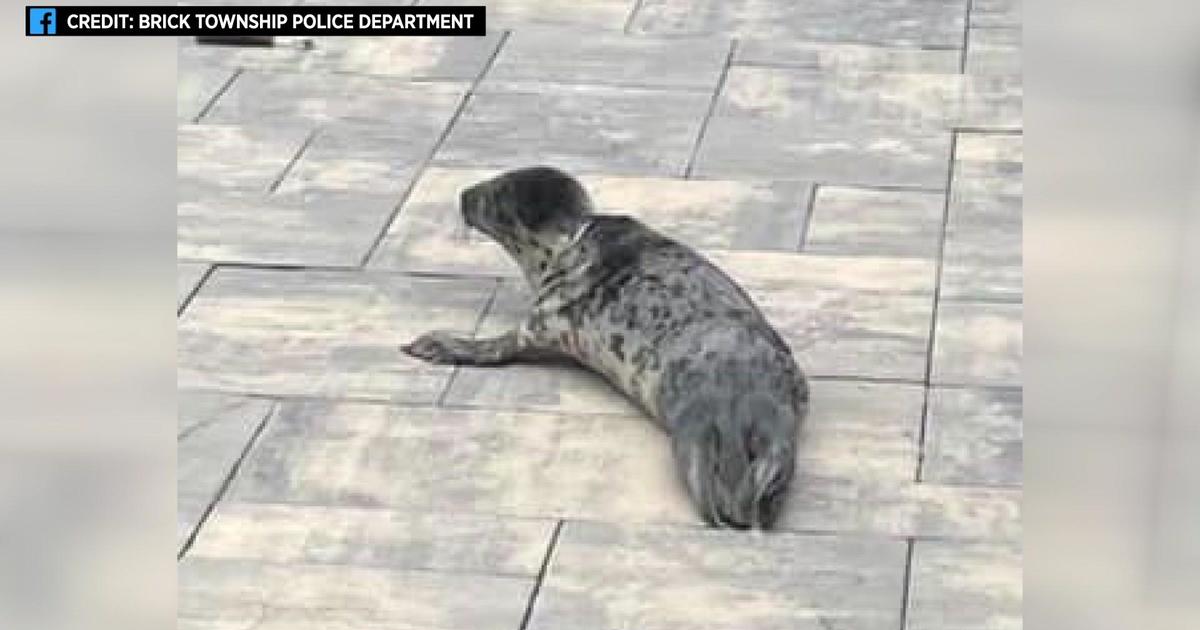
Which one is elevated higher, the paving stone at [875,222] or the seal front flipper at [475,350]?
the seal front flipper at [475,350]

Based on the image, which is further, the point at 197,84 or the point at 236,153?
the point at 197,84

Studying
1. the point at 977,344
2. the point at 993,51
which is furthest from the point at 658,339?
the point at 993,51

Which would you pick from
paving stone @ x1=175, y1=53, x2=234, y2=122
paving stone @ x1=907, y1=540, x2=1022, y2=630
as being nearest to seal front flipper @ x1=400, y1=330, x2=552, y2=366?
paving stone @ x1=907, y1=540, x2=1022, y2=630

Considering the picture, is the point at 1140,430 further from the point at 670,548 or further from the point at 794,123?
the point at 794,123

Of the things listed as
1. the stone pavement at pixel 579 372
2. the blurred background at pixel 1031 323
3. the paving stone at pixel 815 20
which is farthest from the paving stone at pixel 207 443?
the blurred background at pixel 1031 323

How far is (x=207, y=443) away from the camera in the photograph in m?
3.97

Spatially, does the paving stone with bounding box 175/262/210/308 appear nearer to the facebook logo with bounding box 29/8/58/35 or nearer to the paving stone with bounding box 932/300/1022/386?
the paving stone with bounding box 932/300/1022/386

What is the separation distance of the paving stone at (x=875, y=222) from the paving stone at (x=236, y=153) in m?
1.17

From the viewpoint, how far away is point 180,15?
1.17 metres

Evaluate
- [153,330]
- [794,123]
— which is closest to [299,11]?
[153,330]

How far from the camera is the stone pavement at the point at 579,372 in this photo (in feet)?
11.6

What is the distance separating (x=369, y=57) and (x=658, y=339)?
2.27 m

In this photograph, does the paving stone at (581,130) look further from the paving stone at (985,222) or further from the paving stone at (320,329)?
the paving stone at (320,329)

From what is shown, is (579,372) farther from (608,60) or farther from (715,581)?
(608,60)
